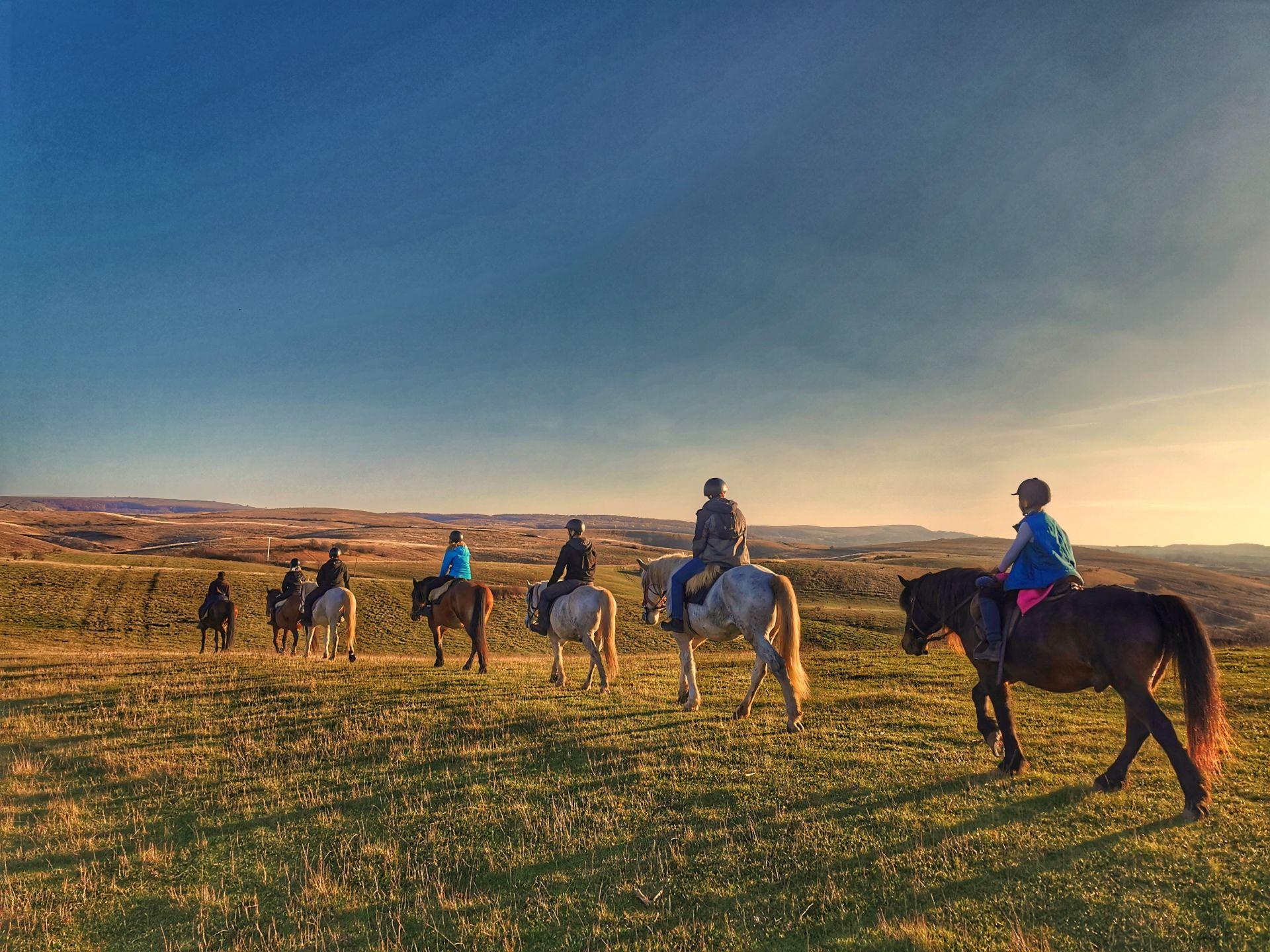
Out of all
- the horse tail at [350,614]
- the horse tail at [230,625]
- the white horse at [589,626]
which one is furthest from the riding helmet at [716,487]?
the horse tail at [230,625]

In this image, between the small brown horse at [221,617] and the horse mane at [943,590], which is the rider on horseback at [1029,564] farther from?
the small brown horse at [221,617]

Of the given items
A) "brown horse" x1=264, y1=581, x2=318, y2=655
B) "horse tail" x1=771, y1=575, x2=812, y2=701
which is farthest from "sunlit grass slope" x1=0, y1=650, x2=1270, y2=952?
"brown horse" x1=264, y1=581, x2=318, y2=655

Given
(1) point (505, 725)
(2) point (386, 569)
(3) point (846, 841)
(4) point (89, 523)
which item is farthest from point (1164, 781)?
(4) point (89, 523)

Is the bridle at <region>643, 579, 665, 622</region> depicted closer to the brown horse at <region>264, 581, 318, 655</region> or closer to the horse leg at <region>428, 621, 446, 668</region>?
the horse leg at <region>428, 621, 446, 668</region>

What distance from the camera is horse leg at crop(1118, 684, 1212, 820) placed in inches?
247

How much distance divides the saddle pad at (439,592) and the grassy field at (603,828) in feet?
14.5

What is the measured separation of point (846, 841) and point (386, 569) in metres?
60.7

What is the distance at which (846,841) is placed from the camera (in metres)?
5.87

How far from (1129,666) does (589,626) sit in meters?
10.4

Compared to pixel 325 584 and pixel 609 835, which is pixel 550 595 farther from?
pixel 325 584

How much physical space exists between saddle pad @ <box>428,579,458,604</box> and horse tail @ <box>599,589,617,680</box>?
5.63m

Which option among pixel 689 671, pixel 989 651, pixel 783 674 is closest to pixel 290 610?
pixel 689 671

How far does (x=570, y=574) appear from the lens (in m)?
14.9

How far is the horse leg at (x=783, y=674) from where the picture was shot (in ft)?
32.6
